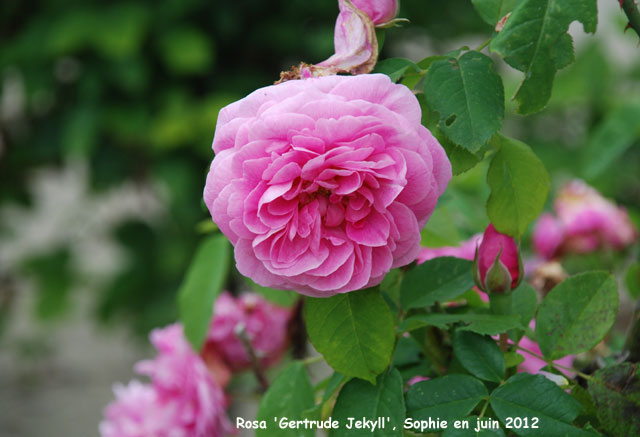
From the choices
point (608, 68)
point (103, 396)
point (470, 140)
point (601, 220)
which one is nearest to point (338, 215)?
point (470, 140)

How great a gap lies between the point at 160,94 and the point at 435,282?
1875mm

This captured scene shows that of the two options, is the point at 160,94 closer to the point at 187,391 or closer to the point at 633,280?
the point at 187,391

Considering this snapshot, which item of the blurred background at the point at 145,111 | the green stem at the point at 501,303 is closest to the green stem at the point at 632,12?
the green stem at the point at 501,303

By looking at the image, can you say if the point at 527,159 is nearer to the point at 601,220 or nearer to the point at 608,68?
the point at 601,220

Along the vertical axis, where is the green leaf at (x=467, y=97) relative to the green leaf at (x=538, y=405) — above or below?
above

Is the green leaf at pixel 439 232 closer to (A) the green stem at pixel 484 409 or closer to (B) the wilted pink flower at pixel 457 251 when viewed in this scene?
(B) the wilted pink flower at pixel 457 251

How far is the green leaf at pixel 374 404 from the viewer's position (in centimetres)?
33

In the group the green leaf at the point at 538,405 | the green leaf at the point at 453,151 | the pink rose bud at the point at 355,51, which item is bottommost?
the green leaf at the point at 538,405

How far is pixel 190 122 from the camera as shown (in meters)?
1.99

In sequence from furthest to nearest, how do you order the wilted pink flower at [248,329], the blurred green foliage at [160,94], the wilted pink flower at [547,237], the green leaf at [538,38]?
the blurred green foliage at [160,94], the wilted pink flower at [547,237], the wilted pink flower at [248,329], the green leaf at [538,38]

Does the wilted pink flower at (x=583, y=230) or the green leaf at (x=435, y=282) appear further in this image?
the wilted pink flower at (x=583, y=230)

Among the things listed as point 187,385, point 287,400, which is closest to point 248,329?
point 187,385

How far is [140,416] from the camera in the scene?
1.83 feet

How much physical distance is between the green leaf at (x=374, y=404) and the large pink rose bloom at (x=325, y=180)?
0.19ft
